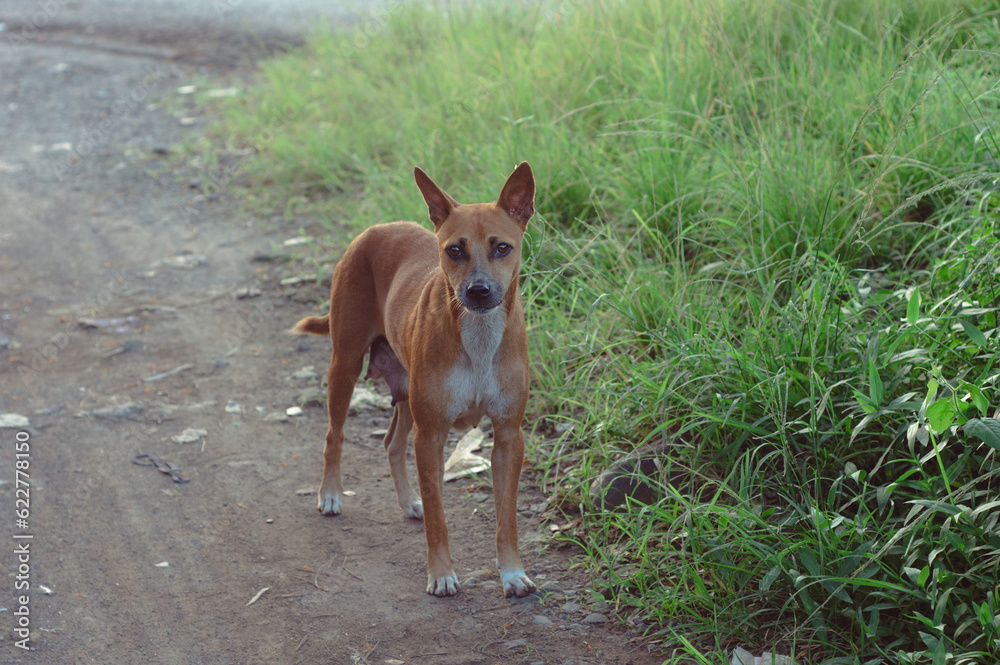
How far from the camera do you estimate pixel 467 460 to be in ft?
14.4

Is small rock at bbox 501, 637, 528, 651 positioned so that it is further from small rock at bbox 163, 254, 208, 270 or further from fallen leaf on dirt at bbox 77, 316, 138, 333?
small rock at bbox 163, 254, 208, 270

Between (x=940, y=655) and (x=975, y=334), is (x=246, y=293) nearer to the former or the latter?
(x=975, y=334)

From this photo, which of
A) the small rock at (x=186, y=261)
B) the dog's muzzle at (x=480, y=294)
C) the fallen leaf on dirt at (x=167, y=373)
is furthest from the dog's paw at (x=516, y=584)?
the small rock at (x=186, y=261)

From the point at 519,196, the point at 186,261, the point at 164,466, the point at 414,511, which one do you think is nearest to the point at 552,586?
the point at 414,511

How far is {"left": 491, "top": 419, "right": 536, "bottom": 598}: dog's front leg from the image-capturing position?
10.9 feet

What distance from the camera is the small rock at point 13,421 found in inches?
178

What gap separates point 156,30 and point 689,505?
454 inches

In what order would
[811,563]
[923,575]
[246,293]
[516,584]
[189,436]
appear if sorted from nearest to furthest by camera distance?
[923,575] < [811,563] < [516,584] < [189,436] < [246,293]

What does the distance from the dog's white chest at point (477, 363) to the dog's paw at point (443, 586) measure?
2.10 feet

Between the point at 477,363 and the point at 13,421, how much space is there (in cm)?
276

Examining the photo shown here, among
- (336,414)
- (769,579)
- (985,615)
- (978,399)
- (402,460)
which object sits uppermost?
(978,399)

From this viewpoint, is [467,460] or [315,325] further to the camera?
[467,460]

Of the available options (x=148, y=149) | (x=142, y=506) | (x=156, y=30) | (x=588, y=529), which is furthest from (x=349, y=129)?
(x=156, y=30)

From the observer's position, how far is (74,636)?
306 centimetres
